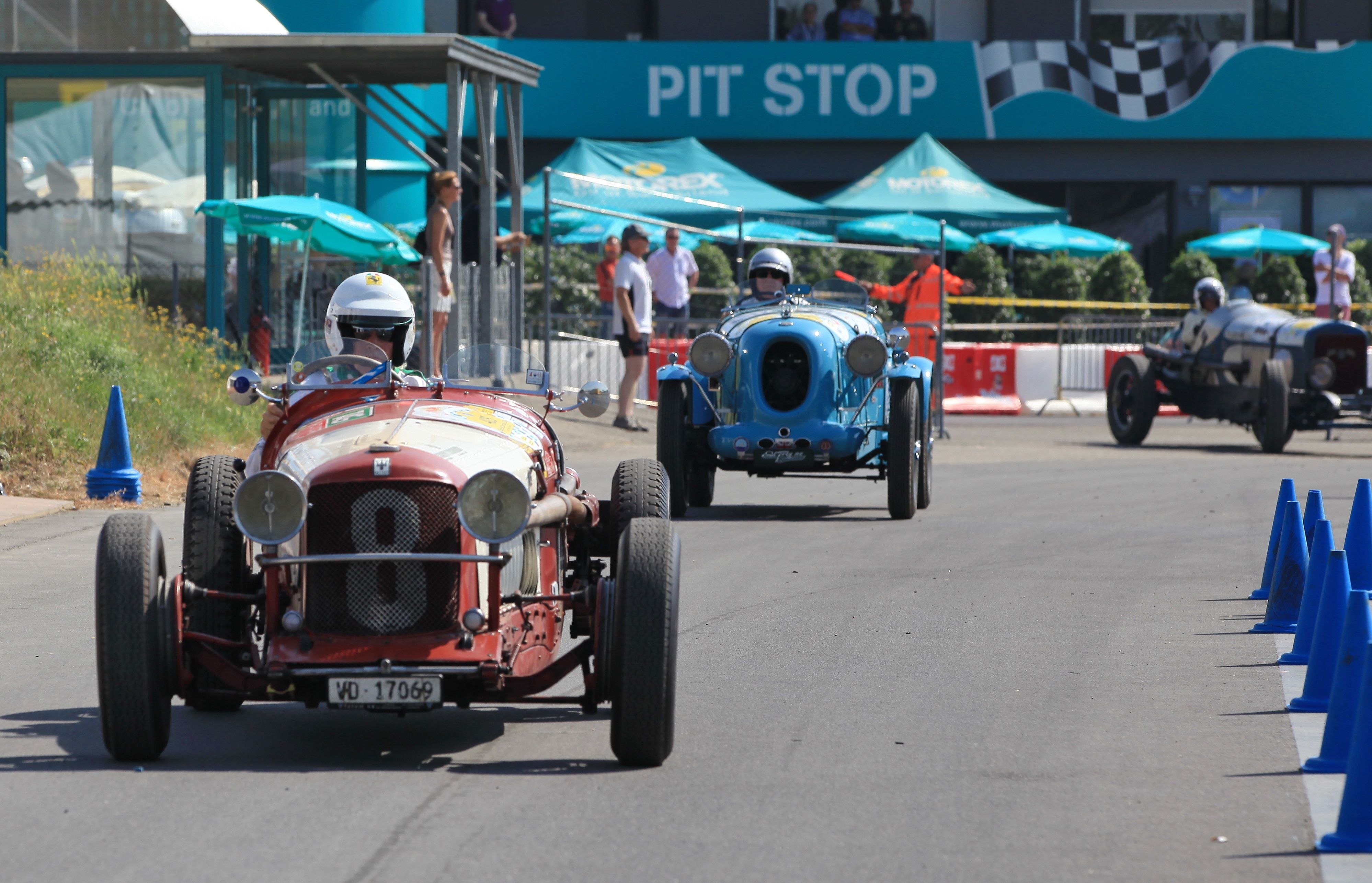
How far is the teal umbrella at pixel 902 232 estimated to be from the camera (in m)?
26.7

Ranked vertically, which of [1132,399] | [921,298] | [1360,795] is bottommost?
[1360,795]

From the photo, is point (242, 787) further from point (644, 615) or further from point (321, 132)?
point (321, 132)

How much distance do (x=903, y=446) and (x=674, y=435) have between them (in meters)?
1.51

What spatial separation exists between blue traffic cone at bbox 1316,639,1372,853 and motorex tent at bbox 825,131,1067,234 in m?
23.7

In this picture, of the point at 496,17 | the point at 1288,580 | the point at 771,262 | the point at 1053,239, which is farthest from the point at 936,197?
the point at 1288,580

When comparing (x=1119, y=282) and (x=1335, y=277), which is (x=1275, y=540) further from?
(x=1119, y=282)

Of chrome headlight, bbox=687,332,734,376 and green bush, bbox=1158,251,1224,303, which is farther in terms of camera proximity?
green bush, bbox=1158,251,1224,303

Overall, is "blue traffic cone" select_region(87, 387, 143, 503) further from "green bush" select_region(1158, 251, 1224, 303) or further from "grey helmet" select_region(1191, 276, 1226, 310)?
"green bush" select_region(1158, 251, 1224, 303)

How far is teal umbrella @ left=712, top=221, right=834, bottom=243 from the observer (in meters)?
26.3

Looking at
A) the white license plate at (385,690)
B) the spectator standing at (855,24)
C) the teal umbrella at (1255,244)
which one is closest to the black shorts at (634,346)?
the white license plate at (385,690)

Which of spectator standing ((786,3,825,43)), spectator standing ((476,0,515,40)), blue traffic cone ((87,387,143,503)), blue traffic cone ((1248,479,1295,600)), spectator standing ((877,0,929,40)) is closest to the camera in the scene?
blue traffic cone ((1248,479,1295,600))

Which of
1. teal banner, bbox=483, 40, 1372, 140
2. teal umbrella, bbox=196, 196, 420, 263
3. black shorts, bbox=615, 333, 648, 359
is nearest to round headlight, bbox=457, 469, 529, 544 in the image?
teal umbrella, bbox=196, 196, 420, 263

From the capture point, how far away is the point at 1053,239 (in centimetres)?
2864

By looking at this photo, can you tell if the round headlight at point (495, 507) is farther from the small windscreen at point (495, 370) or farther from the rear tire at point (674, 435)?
the rear tire at point (674, 435)
